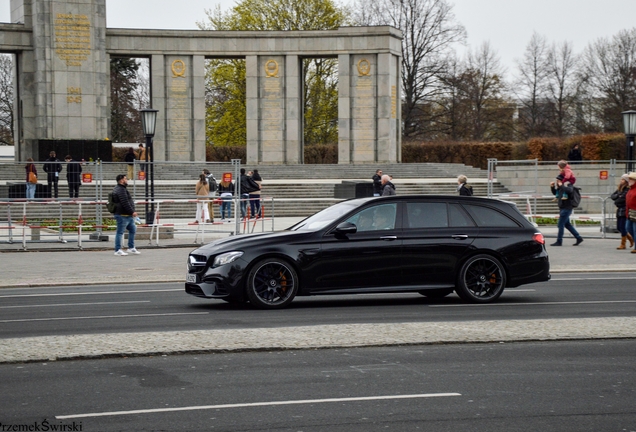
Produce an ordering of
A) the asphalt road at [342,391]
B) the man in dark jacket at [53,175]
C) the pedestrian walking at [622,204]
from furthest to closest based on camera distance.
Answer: the man in dark jacket at [53,175] < the pedestrian walking at [622,204] < the asphalt road at [342,391]

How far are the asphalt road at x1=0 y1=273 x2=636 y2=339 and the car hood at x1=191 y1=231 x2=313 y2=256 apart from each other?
774mm

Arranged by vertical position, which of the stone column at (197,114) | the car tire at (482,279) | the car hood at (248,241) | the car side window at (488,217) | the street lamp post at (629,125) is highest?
the stone column at (197,114)

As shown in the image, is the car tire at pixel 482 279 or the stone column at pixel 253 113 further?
the stone column at pixel 253 113

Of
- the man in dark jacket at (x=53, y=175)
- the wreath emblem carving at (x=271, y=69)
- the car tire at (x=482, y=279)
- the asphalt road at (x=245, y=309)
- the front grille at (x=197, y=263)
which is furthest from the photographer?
the wreath emblem carving at (x=271, y=69)

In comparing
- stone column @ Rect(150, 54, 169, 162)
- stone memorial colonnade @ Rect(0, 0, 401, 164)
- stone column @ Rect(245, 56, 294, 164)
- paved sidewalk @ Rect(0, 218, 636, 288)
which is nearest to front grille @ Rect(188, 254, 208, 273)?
paved sidewalk @ Rect(0, 218, 636, 288)

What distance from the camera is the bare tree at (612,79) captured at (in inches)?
2778

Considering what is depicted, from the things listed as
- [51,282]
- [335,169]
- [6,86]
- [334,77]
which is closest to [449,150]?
[334,77]

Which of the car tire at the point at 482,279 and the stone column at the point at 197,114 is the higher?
the stone column at the point at 197,114

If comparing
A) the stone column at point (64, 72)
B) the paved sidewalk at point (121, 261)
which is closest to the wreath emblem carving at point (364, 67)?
the stone column at point (64, 72)

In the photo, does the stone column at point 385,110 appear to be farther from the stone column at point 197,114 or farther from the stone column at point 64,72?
the stone column at point 64,72

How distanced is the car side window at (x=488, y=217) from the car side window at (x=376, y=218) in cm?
114

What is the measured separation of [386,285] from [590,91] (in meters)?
68.5

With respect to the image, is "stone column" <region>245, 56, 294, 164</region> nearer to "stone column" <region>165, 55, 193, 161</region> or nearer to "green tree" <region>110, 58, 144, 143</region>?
"stone column" <region>165, 55, 193, 161</region>

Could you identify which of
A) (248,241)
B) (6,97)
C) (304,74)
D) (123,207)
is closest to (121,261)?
(123,207)
